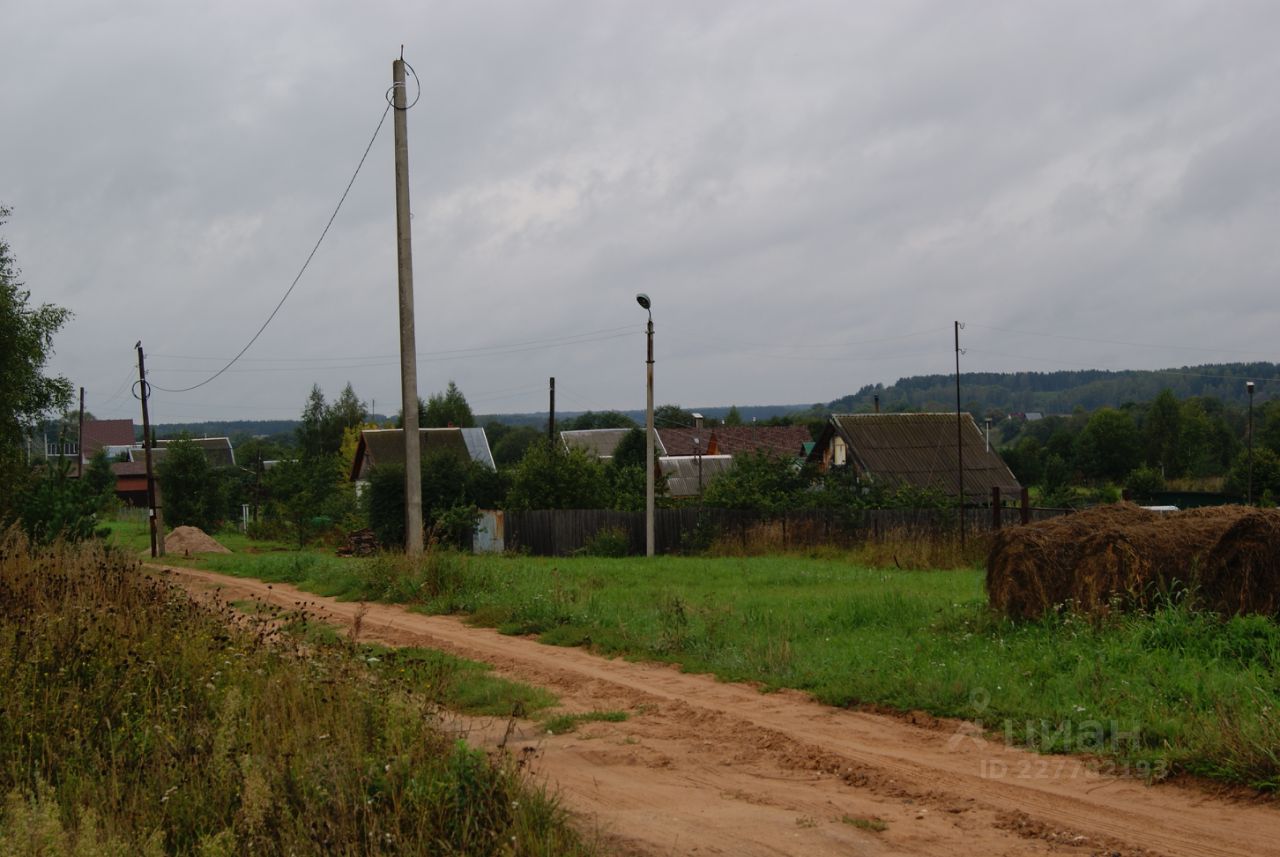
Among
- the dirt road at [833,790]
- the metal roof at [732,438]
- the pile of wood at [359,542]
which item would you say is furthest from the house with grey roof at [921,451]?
the dirt road at [833,790]

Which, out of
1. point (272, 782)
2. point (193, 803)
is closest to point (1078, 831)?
point (272, 782)

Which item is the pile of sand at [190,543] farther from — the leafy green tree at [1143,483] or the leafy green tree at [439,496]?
the leafy green tree at [1143,483]

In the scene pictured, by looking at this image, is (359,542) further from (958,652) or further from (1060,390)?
(1060,390)

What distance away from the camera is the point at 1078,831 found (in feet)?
18.5

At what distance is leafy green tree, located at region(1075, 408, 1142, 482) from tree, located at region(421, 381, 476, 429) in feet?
158

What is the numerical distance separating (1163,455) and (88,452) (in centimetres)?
9156

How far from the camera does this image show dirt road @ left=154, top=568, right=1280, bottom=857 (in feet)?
17.9

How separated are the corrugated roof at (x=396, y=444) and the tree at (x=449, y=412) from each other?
73.9 feet

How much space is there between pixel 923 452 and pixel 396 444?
1106 inches

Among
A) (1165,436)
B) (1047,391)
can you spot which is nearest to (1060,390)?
(1047,391)

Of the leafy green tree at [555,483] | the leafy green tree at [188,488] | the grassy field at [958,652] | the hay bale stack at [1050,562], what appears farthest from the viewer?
the leafy green tree at [188,488]

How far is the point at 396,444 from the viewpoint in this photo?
58.4 meters

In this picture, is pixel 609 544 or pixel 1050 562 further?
pixel 609 544

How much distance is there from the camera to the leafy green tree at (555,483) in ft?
112
